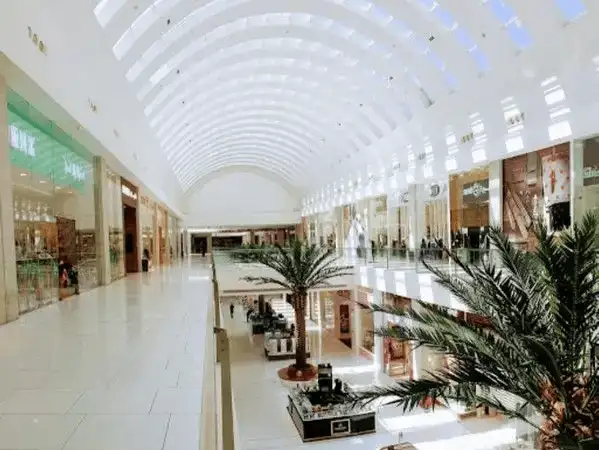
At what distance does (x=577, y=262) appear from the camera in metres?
4.52

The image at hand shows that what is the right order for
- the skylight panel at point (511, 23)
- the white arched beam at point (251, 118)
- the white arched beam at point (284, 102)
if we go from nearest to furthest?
the skylight panel at point (511, 23) < the white arched beam at point (284, 102) < the white arched beam at point (251, 118)

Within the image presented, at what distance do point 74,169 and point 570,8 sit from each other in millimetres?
11976

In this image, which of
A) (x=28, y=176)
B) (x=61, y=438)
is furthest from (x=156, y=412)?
(x=28, y=176)

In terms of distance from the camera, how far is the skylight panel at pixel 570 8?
35.5 ft

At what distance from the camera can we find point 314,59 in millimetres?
19594

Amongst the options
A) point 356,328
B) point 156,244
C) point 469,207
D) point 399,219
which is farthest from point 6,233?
point 156,244

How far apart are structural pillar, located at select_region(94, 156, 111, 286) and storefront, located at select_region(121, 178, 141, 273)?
15.6ft

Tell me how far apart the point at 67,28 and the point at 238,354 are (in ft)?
50.7

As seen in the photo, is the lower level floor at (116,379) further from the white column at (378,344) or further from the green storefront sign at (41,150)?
the white column at (378,344)

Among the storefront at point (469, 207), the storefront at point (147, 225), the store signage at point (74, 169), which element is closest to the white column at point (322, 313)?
the storefront at point (147, 225)

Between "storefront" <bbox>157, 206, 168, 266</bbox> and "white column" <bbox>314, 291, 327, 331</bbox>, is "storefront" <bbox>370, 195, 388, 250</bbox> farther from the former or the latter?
"storefront" <bbox>157, 206, 168, 266</bbox>

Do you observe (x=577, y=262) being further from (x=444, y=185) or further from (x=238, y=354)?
(x=238, y=354)

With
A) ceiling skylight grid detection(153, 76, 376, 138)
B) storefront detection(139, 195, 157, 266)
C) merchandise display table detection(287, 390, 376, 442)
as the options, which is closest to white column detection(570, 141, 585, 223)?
merchandise display table detection(287, 390, 376, 442)

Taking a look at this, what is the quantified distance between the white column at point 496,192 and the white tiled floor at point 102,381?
11454 mm
